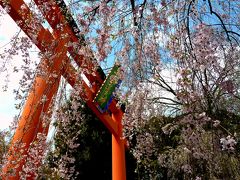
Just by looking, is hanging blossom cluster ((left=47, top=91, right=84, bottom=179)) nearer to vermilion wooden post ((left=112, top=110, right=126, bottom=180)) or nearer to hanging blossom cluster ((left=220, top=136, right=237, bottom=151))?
vermilion wooden post ((left=112, top=110, right=126, bottom=180))

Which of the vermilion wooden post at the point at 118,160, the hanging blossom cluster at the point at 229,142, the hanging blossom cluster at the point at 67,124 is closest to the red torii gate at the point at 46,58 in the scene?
the hanging blossom cluster at the point at 67,124

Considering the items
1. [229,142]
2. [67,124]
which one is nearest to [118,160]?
[67,124]

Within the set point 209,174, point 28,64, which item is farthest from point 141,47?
point 209,174

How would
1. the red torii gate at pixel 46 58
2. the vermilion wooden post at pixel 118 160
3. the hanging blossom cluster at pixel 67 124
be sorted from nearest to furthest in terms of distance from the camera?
the red torii gate at pixel 46 58 → the hanging blossom cluster at pixel 67 124 → the vermilion wooden post at pixel 118 160

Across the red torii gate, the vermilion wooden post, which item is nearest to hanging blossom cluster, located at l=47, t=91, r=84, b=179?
the red torii gate

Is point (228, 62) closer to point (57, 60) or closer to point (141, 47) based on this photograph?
point (141, 47)

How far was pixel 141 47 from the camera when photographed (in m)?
2.38

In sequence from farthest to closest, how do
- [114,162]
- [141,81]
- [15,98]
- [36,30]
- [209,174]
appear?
[114,162], [209,174], [141,81], [36,30], [15,98]

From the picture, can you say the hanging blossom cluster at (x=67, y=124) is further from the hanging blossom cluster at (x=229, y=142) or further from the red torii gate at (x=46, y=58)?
the hanging blossom cluster at (x=229, y=142)

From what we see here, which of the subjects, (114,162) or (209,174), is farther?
(114,162)

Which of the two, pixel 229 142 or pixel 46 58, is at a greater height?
pixel 46 58

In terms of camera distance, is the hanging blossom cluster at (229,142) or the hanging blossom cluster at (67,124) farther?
the hanging blossom cluster at (229,142)

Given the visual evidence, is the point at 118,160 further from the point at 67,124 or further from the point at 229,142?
the point at 229,142

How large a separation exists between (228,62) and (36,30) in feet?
6.33
